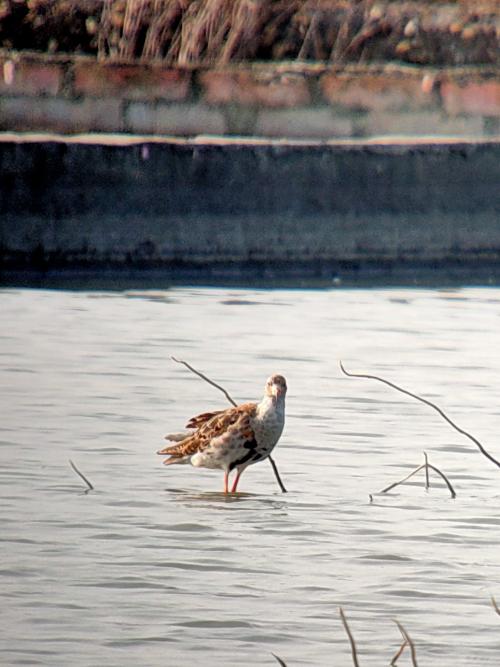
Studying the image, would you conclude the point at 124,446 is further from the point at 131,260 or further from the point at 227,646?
the point at 131,260

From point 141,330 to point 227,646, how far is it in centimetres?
907

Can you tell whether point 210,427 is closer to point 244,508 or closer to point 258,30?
point 244,508

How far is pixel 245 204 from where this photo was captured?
19484mm

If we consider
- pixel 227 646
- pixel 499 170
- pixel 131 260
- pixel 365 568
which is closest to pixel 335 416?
pixel 365 568

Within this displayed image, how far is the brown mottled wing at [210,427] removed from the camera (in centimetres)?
879

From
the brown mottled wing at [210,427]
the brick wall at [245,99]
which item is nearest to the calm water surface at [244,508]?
the brown mottled wing at [210,427]

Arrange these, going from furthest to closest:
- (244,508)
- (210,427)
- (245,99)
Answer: (245,99), (210,427), (244,508)

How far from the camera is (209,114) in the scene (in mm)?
20984

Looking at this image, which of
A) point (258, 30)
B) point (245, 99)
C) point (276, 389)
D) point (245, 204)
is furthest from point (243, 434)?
point (258, 30)

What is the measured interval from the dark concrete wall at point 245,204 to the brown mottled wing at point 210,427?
975 centimetres

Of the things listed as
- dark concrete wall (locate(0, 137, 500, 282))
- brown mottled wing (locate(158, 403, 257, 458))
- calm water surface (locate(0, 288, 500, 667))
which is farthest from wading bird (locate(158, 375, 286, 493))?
dark concrete wall (locate(0, 137, 500, 282))

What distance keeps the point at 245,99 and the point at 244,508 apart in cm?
1286

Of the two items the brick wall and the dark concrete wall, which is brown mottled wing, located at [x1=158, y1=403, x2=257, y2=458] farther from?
the brick wall

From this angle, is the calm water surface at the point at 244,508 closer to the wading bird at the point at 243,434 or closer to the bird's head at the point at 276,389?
the wading bird at the point at 243,434
